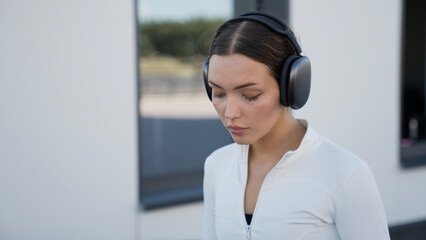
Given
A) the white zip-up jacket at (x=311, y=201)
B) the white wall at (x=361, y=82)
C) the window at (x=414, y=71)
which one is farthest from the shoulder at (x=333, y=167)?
the window at (x=414, y=71)

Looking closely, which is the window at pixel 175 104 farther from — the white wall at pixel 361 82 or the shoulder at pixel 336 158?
the white wall at pixel 361 82

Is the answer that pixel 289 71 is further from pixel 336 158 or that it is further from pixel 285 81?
pixel 336 158

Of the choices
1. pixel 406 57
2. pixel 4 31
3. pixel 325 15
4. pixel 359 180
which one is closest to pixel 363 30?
pixel 325 15

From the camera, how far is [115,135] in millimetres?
3402

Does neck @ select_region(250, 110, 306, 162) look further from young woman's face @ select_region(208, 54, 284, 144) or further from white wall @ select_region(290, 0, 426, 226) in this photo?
white wall @ select_region(290, 0, 426, 226)

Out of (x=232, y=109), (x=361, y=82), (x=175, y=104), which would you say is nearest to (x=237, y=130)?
(x=232, y=109)

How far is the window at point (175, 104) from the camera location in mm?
3844

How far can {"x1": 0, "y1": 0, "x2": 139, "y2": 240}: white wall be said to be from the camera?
119 inches

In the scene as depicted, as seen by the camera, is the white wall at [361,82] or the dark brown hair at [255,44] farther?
the white wall at [361,82]

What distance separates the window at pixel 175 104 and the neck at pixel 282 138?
1.45 ft

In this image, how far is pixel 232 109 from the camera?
4.59 feet

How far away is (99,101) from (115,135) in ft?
0.88

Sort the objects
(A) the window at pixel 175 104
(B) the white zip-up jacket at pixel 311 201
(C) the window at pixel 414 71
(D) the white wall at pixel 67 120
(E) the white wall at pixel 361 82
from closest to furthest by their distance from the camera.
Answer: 1. (B) the white zip-up jacket at pixel 311 201
2. (D) the white wall at pixel 67 120
3. (A) the window at pixel 175 104
4. (E) the white wall at pixel 361 82
5. (C) the window at pixel 414 71

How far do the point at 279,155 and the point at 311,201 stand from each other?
0.21 m
